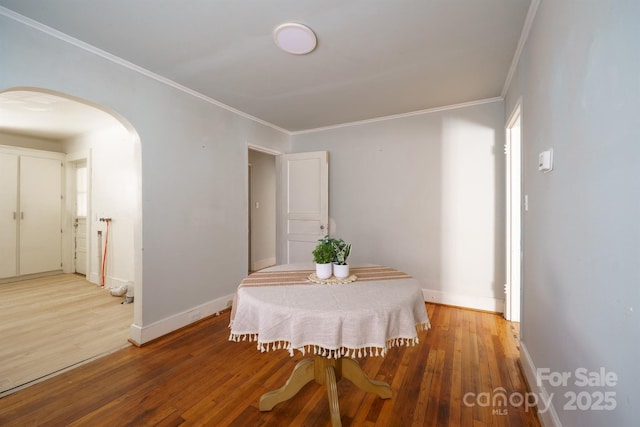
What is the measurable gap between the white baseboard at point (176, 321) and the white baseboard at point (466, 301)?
254 cm

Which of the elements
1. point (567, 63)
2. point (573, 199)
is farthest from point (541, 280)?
point (567, 63)

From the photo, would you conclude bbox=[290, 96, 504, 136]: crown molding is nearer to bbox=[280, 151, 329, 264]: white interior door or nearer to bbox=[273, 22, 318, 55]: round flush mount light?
bbox=[280, 151, 329, 264]: white interior door

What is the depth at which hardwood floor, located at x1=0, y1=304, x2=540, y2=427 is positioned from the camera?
5.11ft

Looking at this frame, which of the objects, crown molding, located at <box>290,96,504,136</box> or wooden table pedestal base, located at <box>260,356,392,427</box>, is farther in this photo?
crown molding, located at <box>290,96,504,136</box>

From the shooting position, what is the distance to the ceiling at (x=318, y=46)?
167cm

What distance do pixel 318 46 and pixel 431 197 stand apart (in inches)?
90.6

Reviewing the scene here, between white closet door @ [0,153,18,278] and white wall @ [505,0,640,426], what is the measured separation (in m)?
7.01

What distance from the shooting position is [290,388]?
161 centimetres

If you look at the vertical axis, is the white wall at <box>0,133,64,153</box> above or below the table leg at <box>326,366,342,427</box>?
above

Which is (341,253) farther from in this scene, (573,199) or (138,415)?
(138,415)

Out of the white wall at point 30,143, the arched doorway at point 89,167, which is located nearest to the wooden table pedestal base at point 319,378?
the arched doorway at point 89,167

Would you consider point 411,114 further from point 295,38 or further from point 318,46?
point 295,38

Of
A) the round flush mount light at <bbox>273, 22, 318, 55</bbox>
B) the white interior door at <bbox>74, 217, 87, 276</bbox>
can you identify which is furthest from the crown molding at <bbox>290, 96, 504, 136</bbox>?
the white interior door at <bbox>74, 217, 87, 276</bbox>

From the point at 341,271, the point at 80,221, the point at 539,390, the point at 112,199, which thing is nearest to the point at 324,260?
the point at 341,271
